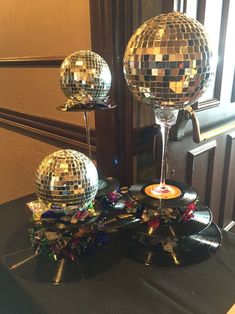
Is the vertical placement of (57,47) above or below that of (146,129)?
above

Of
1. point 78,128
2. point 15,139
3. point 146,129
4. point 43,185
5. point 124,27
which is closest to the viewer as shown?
point 43,185

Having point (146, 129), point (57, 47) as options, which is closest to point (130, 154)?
point (146, 129)

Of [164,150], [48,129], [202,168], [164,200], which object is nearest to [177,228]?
[164,200]

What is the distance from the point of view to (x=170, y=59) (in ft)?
1.53

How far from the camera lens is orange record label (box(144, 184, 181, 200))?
607mm

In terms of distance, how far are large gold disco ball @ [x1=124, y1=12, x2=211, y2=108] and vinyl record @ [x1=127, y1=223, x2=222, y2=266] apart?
300 mm

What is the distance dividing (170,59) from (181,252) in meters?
0.37

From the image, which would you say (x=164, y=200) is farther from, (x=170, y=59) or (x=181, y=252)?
(x=170, y=59)

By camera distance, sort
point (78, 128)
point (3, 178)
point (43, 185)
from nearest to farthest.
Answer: point (43, 185) < point (78, 128) < point (3, 178)

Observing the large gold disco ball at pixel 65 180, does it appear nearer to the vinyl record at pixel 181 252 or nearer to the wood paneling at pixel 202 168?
the vinyl record at pixel 181 252

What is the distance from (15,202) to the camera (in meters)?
0.85

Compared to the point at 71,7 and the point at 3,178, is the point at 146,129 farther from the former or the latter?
the point at 3,178

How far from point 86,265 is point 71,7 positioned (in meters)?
0.75

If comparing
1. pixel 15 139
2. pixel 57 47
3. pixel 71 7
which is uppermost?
pixel 71 7
